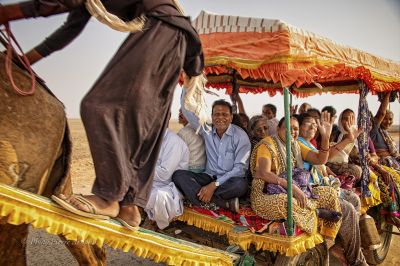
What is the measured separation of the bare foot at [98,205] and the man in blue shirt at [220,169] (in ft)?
5.56

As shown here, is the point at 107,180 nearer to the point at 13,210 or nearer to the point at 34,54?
the point at 13,210

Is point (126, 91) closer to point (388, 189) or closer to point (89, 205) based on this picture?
point (89, 205)

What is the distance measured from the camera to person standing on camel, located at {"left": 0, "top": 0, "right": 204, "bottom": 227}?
1.68 metres

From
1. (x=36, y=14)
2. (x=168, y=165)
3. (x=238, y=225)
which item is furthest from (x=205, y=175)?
(x=36, y=14)

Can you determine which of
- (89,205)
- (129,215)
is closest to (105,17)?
(89,205)

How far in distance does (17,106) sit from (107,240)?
89 centimetres

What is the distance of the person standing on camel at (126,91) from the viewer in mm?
1682

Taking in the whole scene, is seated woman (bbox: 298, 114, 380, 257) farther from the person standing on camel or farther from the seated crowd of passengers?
the person standing on camel

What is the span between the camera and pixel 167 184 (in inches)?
141

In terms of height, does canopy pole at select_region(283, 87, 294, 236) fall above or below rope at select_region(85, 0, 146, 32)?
below

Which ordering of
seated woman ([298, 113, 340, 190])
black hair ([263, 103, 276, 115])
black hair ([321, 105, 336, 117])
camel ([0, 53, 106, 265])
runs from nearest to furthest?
1. camel ([0, 53, 106, 265])
2. seated woman ([298, 113, 340, 190])
3. black hair ([321, 105, 336, 117])
4. black hair ([263, 103, 276, 115])

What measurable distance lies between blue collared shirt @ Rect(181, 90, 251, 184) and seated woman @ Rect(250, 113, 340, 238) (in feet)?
0.50

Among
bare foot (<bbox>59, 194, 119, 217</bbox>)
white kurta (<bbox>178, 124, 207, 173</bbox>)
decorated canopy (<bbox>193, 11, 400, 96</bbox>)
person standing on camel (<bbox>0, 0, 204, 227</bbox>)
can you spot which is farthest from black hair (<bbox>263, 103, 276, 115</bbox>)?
bare foot (<bbox>59, 194, 119, 217</bbox>)

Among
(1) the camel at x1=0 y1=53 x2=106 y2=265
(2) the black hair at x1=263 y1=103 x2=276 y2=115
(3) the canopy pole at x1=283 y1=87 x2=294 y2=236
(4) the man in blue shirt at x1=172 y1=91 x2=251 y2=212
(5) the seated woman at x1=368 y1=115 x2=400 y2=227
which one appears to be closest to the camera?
(1) the camel at x1=0 y1=53 x2=106 y2=265
